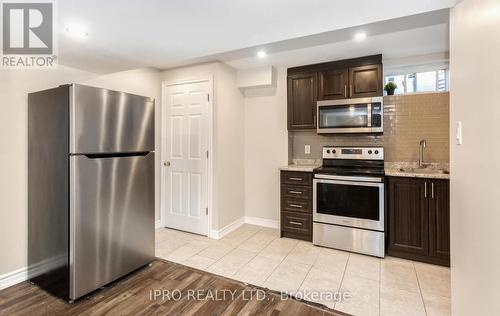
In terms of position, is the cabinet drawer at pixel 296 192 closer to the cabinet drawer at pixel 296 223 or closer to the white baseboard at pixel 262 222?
the cabinet drawer at pixel 296 223

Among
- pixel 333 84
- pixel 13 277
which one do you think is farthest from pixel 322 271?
pixel 13 277

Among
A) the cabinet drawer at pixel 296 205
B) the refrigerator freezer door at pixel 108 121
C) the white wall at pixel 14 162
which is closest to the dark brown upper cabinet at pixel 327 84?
the cabinet drawer at pixel 296 205

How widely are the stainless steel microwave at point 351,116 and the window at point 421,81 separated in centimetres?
51

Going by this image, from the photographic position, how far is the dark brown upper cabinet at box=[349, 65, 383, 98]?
3025 mm

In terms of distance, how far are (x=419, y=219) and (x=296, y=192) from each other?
53.2 inches

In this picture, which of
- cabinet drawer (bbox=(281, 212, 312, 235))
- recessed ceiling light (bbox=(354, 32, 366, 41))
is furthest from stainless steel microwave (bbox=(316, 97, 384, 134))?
cabinet drawer (bbox=(281, 212, 312, 235))

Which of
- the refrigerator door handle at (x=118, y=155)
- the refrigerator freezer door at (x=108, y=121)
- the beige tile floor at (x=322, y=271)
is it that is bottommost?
the beige tile floor at (x=322, y=271)

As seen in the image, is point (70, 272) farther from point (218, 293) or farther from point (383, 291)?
point (383, 291)

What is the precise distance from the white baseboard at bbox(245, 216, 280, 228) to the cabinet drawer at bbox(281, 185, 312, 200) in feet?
2.24

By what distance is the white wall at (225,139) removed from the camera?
3.37m

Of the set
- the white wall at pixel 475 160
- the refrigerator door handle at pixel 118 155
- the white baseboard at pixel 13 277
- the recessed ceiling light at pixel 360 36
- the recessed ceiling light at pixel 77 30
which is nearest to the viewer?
the white wall at pixel 475 160

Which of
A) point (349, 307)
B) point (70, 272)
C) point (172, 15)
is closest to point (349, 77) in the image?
point (172, 15)

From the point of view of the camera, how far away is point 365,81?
3.09 m

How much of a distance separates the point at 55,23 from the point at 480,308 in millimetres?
2978
